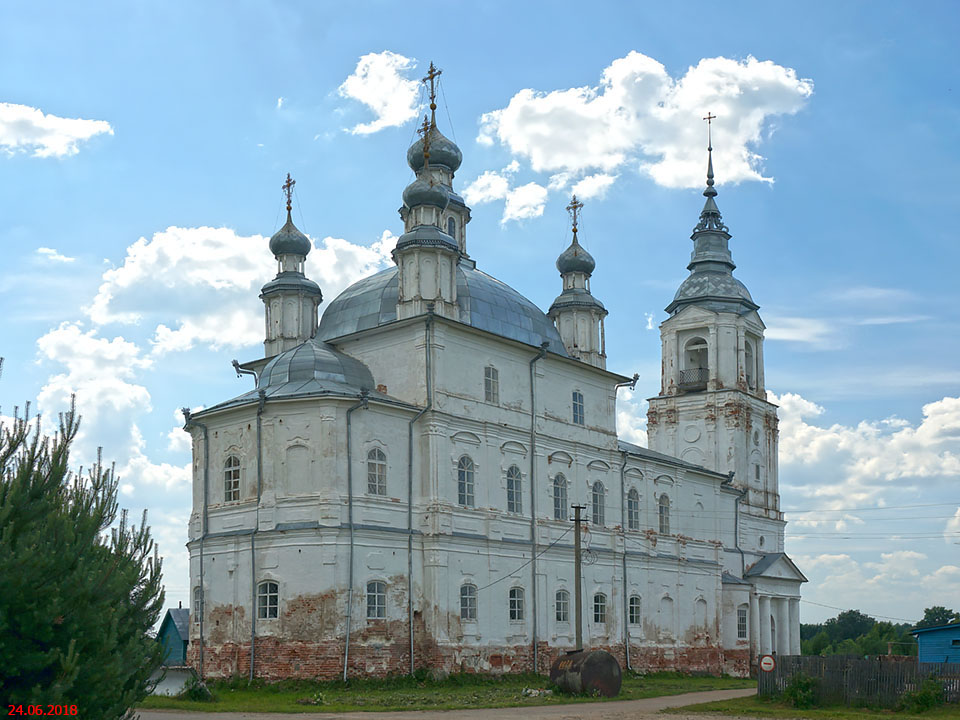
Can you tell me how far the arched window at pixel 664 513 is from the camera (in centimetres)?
4084

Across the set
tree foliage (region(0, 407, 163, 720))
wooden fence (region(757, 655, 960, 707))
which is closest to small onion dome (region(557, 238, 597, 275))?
wooden fence (region(757, 655, 960, 707))

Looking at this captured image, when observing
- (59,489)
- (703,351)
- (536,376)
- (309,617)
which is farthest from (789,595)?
(59,489)

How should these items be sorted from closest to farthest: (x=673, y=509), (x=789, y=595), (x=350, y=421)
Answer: (x=350, y=421), (x=673, y=509), (x=789, y=595)

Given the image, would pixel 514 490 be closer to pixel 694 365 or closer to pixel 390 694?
pixel 390 694

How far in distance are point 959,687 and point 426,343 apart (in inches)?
629

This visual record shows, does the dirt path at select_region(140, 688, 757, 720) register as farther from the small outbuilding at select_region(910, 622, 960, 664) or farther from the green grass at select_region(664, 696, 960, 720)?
the small outbuilding at select_region(910, 622, 960, 664)

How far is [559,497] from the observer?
117ft

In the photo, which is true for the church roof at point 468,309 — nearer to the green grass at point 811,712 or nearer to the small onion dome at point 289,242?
the small onion dome at point 289,242

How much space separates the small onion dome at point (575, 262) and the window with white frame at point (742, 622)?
15051 millimetres

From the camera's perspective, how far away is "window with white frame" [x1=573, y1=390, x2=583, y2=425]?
121 feet

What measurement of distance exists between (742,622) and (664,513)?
6832mm

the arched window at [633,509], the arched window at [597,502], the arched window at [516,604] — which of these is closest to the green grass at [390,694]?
the arched window at [516,604]

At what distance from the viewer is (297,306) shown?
36.2 metres

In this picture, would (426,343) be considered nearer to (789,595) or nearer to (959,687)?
(959,687)
